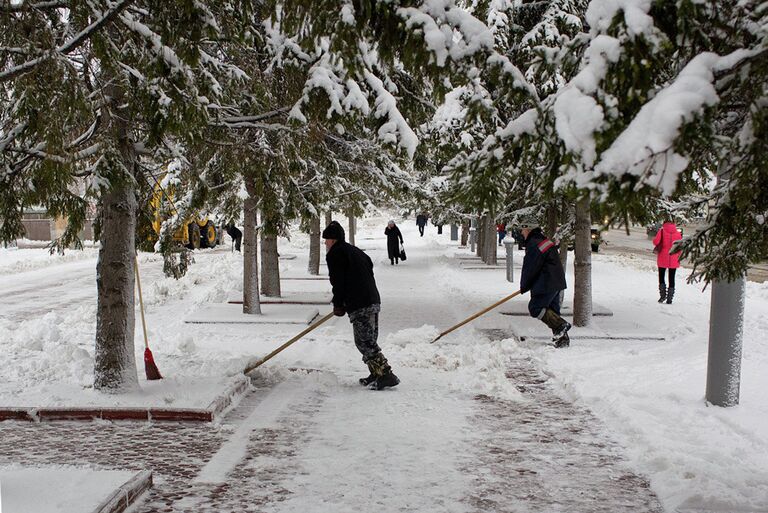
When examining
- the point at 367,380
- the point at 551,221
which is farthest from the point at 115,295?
the point at 551,221

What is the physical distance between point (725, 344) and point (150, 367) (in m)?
5.75

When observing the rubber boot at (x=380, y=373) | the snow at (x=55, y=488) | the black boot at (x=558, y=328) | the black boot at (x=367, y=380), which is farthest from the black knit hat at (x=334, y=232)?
the snow at (x=55, y=488)

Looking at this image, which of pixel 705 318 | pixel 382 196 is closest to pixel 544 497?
pixel 705 318

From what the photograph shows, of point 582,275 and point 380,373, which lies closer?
point 380,373

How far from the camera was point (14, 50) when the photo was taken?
16.0ft

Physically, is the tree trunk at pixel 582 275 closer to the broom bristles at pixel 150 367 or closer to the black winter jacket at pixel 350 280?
the black winter jacket at pixel 350 280

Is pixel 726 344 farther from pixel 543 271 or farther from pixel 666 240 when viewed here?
pixel 666 240

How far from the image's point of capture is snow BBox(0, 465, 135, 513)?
3949 millimetres

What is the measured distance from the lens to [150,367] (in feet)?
24.2

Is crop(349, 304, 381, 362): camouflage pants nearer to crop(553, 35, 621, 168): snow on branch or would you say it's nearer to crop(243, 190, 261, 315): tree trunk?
crop(553, 35, 621, 168): snow on branch

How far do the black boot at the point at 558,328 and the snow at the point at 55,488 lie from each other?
649 centimetres

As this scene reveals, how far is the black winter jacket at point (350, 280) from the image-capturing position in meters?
7.51

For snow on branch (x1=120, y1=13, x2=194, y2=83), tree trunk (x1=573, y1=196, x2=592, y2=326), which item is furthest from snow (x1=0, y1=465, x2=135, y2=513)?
tree trunk (x1=573, y1=196, x2=592, y2=326)

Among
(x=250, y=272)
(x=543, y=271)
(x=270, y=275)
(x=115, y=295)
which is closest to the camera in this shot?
(x=115, y=295)
